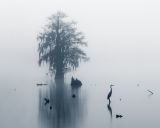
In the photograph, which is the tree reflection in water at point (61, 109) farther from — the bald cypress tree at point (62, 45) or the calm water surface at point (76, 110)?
the bald cypress tree at point (62, 45)

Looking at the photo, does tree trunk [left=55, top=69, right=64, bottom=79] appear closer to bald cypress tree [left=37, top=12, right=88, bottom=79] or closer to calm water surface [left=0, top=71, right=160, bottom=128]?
bald cypress tree [left=37, top=12, right=88, bottom=79]

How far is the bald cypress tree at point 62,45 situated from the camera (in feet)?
205

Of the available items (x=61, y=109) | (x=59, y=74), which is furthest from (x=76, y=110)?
(x=59, y=74)

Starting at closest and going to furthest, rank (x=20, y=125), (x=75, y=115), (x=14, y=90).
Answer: (x=20, y=125) → (x=75, y=115) → (x=14, y=90)

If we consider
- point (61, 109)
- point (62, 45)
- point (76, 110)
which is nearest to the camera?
point (76, 110)

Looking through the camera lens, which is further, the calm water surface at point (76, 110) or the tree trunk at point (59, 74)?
the tree trunk at point (59, 74)

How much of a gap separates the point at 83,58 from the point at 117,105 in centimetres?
2442

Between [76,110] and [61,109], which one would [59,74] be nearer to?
[61,109]

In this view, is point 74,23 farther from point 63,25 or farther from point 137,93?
point 137,93

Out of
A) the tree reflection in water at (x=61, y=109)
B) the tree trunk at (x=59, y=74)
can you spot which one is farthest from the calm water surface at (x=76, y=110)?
the tree trunk at (x=59, y=74)

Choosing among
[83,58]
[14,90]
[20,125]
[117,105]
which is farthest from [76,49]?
[20,125]

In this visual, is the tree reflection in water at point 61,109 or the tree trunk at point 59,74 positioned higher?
the tree trunk at point 59,74

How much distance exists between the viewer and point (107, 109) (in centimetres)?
3719

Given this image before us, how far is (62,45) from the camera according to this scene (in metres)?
62.4
